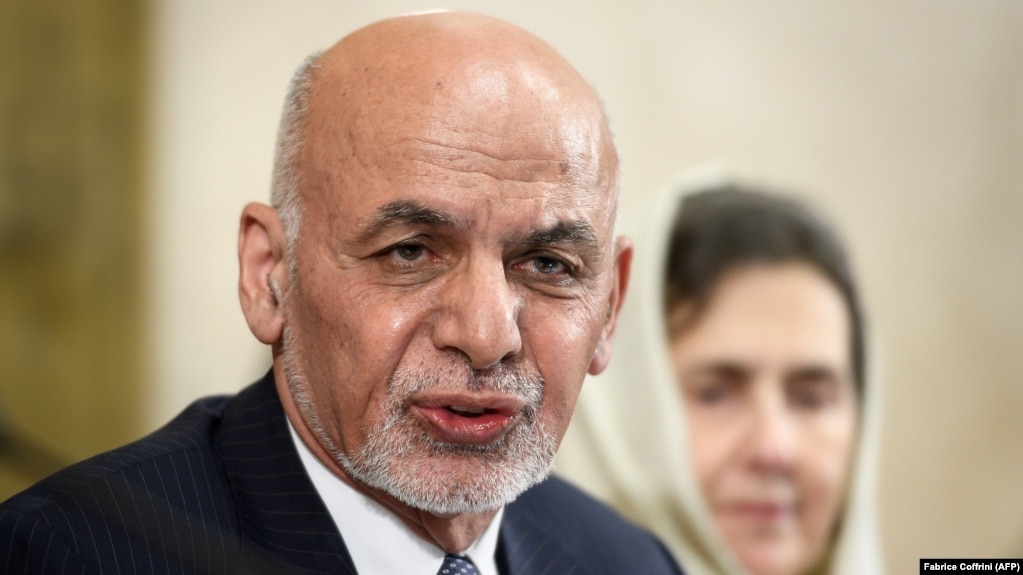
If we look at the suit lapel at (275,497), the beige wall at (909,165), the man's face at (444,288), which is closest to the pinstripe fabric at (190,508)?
the suit lapel at (275,497)

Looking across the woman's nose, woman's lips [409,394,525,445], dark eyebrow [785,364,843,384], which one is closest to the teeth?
woman's lips [409,394,525,445]

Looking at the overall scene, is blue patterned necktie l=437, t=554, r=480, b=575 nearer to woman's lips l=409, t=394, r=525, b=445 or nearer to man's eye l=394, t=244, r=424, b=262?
woman's lips l=409, t=394, r=525, b=445

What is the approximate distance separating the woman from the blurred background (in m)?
1.40

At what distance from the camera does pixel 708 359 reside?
10.5ft

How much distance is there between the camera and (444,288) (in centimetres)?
162

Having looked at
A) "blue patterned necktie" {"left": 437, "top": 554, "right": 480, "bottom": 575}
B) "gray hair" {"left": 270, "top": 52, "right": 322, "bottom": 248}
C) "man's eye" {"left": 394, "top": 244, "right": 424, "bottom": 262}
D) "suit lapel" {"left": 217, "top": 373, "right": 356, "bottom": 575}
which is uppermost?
"gray hair" {"left": 270, "top": 52, "right": 322, "bottom": 248}

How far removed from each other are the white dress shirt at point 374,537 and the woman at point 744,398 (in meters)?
1.51

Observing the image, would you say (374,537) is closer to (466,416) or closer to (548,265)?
(466,416)

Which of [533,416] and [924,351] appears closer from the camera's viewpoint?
[533,416]

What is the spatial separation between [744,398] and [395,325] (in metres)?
1.73

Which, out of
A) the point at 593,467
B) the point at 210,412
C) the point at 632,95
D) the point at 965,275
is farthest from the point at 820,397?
the point at 965,275

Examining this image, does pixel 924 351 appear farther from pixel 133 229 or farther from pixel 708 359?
pixel 133 229

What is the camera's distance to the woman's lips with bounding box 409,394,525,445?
5.24 ft

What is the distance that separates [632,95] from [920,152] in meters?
1.36
